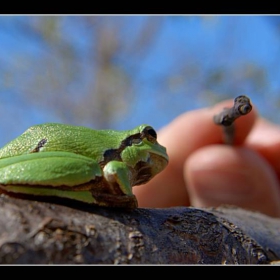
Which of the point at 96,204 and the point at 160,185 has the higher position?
the point at 160,185

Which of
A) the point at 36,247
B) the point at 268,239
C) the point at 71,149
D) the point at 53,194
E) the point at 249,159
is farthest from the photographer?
the point at 249,159

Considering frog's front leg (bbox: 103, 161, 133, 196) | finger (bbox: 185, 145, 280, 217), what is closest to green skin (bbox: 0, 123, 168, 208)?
frog's front leg (bbox: 103, 161, 133, 196)

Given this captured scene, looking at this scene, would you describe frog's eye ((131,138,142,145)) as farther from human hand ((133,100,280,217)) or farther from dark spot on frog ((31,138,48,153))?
human hand ((133,100,280,217))

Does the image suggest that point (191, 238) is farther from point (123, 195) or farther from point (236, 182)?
point (236, 182)

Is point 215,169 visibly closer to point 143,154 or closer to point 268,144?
point 268,144

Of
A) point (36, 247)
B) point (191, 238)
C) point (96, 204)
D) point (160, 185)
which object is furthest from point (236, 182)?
point (36, 247)

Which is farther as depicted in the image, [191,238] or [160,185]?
[160,185]

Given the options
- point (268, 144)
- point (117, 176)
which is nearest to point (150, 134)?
point (117, 176)
